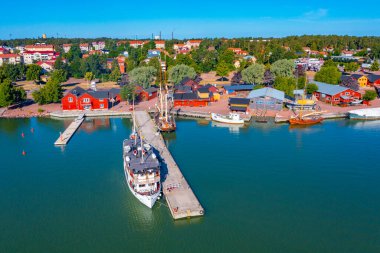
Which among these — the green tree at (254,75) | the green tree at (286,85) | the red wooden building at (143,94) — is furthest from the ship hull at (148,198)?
the green tree at (254,75)

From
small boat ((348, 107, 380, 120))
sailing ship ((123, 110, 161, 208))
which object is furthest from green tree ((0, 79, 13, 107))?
small boat ((348, 107, 380, 120))

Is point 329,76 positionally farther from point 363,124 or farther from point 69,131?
point 69,131

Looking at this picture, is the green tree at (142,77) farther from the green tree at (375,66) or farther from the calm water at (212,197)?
the green tree at (375,66)

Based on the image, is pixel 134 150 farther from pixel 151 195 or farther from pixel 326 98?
pixel 326 98

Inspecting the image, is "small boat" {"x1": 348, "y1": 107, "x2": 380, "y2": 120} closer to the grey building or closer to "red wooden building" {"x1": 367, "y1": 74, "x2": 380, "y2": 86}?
the grey building

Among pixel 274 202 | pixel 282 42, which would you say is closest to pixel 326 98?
pixel 274 202
